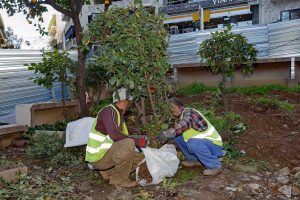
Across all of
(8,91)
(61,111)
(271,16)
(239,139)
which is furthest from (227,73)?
(271,16)

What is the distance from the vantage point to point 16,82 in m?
9.09

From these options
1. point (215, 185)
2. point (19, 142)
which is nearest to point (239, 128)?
point (215, 185)

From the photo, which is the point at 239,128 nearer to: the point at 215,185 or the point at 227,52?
the point at 227,52

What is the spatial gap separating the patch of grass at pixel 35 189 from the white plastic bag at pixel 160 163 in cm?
92

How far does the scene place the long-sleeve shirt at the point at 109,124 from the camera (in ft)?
14.0

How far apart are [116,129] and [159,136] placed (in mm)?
576

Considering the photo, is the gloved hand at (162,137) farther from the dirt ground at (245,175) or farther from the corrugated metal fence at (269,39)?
the corrugated metal fence at (269,39)

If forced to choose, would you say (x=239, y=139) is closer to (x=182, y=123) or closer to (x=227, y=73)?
(x=227, y=73)

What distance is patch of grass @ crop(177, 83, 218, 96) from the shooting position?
10.2 m

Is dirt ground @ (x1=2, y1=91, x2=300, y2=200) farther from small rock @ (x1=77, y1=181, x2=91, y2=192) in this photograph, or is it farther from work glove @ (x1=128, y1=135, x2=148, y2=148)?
work glove @ (x1=128, y1=135, x2=148, y2=148)

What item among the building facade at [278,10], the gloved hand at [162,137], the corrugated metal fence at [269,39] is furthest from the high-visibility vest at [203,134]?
the building facade at [278,10]

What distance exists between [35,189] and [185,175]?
6.14 feet

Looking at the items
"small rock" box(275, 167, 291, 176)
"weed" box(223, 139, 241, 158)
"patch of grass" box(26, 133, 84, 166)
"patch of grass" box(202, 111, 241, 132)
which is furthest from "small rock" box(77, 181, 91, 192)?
"patch of grass" box(202, 111, 241, 132)

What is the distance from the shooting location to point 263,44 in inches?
404
